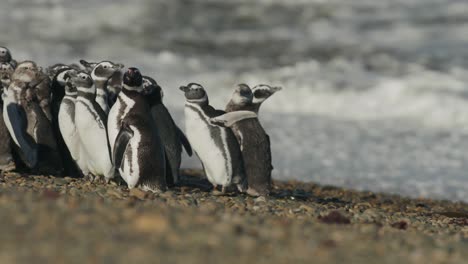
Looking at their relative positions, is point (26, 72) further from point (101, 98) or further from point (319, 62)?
point (319, 62)

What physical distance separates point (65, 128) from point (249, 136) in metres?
1.73

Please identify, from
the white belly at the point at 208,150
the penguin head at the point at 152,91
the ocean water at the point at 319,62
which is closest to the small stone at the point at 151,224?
the white belly at the point at 208,150

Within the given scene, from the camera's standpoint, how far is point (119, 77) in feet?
31.7

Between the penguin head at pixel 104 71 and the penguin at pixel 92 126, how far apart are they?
200mm

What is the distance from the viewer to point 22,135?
8.89 metres

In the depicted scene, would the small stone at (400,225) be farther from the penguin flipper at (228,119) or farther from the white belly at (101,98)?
the white belly at (101,98)

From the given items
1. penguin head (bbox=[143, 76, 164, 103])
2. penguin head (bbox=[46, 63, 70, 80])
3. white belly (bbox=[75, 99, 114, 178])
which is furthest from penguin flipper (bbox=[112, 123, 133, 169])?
penguin head (bbox=[46, 63, 70, 80])

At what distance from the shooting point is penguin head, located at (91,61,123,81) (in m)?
8.91

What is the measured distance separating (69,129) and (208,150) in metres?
1.33

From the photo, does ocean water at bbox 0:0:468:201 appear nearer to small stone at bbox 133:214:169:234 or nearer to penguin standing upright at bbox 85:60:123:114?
penguin standing upright at bbox 85:60:123:114

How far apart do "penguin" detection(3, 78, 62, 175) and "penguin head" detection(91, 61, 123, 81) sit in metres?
0.64

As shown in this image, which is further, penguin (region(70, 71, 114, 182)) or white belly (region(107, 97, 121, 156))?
penguin (region(70, 71, 114, 182))

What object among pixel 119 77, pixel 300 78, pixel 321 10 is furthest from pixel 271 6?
pixel 119 77

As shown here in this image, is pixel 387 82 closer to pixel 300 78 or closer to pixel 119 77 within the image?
pixel 300 78
